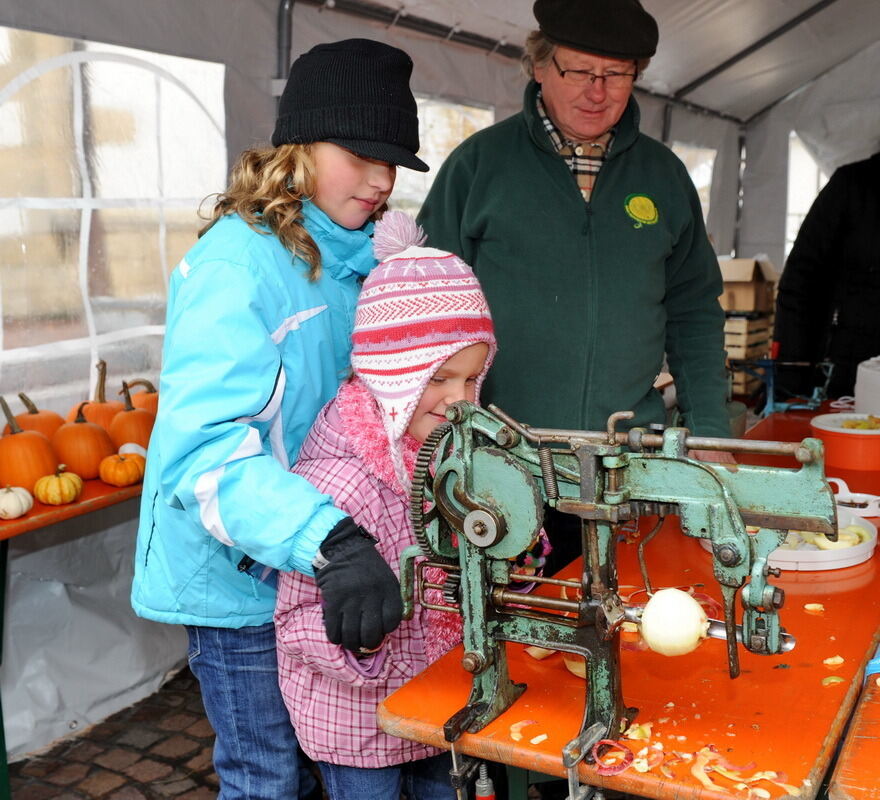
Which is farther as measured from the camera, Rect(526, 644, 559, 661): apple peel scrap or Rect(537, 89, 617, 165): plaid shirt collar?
Rect(537, 89, 617, 165): plaid shirt collar

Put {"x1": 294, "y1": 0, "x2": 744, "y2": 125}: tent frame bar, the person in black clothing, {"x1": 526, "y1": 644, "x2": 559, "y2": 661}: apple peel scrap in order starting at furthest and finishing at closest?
the person in black clothing
{"x1": 294, "y1": 0, "x2": 744, "y2": 125}: tent frame bar
{"x1": 526, "y1": 644, "x2": 559, "y2": 661}: apple peel scrap

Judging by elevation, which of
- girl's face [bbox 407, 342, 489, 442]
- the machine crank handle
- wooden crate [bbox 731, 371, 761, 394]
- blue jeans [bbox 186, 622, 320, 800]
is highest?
girl's face [bbox 407, 342, 489, 442]

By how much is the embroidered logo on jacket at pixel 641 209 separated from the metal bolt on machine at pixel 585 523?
132 cm

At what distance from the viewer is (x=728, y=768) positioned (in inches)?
55.7

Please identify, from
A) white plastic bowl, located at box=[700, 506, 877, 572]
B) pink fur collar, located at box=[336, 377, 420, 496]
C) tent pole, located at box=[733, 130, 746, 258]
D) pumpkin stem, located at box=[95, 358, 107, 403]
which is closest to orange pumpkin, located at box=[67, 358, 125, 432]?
pumpkin stem, located at box=[95, 358, 107, 403]

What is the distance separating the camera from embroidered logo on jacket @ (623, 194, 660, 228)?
2848 mm

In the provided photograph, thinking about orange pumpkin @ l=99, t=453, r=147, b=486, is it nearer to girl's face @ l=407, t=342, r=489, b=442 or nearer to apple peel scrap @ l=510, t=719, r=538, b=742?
girl's face @ l=407, t=342, r=489, b=442

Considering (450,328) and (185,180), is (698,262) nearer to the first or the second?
(450,328)

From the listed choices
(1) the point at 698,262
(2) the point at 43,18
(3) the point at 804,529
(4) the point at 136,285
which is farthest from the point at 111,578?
(3) the point at 804,529

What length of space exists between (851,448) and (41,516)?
268cm

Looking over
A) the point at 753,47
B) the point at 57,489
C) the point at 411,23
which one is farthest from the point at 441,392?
the point at 753,47

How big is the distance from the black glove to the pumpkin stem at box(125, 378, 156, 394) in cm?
260

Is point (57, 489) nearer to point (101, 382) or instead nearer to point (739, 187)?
point (101, 382)

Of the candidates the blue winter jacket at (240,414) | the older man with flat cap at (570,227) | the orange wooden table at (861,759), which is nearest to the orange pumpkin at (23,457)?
the blue winter jacket at (240,414)
